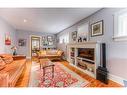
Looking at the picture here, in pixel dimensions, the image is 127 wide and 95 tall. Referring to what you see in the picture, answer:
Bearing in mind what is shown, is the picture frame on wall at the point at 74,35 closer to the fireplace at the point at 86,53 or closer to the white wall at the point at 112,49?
the fireplace at the point at 86,53

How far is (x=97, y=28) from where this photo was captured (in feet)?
12.6

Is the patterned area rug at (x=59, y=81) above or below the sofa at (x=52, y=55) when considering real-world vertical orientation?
below

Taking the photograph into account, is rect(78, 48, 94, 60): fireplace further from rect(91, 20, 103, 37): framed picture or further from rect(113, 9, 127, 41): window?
rect(113, 9, 127, 41): window

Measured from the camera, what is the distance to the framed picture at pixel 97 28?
363 centimetres

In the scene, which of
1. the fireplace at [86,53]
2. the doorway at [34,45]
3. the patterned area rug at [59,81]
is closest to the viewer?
the patterned area rug at [59,81]

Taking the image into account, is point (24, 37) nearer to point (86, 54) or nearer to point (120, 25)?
point (86, 54)

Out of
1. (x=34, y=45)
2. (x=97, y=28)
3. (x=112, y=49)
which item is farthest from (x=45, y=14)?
(x=34, y=45)

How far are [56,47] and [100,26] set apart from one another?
17.8ft

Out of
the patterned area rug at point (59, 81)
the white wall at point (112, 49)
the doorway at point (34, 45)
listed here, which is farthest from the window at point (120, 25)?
the doorway at point (34, 45)

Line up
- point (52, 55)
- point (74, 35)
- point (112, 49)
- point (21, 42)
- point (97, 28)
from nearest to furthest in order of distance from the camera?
point (112, 49), point (97, 28), point (74, 35), point (52, 55), point (21, 42)

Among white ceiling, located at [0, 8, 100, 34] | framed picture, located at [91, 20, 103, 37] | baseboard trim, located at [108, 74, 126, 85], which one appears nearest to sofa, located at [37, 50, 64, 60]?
white ceiling, located at [0, 8, 100, 34]

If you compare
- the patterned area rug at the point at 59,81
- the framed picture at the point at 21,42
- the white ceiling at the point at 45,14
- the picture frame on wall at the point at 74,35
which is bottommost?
the patterned area rug at the point at 59,81

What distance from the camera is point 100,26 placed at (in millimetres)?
3682

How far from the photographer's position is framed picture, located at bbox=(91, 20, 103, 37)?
363 cm
